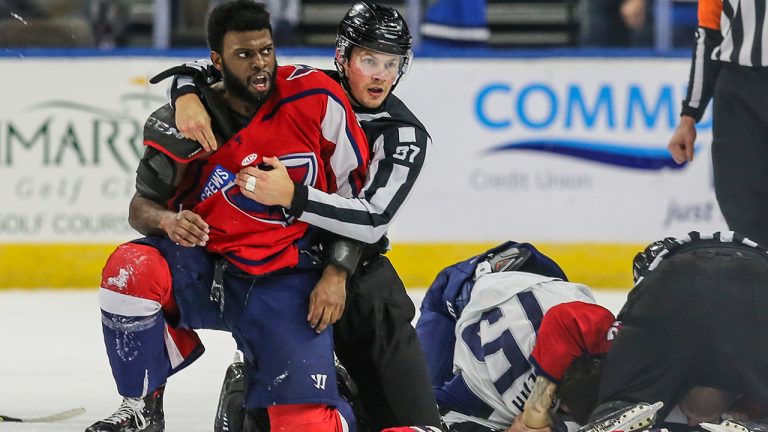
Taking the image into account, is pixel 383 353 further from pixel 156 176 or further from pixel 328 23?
pixel 328 23

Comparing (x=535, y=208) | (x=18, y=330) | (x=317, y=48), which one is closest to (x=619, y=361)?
(x=18, y=330)

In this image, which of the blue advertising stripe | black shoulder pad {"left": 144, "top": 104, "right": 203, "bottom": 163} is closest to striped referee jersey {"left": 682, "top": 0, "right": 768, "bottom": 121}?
black shoulder pad {"left": 144, "top": 104, "right": 203, "bottom": 163}

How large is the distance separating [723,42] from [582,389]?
3.81 ft

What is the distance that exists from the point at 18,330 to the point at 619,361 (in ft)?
8.04

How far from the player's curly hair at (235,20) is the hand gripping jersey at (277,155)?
135 mm

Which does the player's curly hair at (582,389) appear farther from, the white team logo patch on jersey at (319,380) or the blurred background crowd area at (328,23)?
the blurred background crowd area at (328,23)

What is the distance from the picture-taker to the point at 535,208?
5.50 m

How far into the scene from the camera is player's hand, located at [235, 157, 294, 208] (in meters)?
2.59

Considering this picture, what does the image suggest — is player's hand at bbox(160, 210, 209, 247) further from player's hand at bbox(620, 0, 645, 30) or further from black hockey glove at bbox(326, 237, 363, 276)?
player's hand at bbox(620, 0, 645, 30)

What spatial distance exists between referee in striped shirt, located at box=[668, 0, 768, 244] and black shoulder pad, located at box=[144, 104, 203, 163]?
58.8 inches

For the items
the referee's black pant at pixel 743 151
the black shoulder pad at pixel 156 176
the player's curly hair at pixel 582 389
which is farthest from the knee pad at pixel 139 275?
the referee's black pant at pixel 743 151

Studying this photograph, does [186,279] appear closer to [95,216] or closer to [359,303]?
[359,303]

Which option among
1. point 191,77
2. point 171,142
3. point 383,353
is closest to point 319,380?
point 383,353

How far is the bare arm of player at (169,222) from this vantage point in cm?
257
